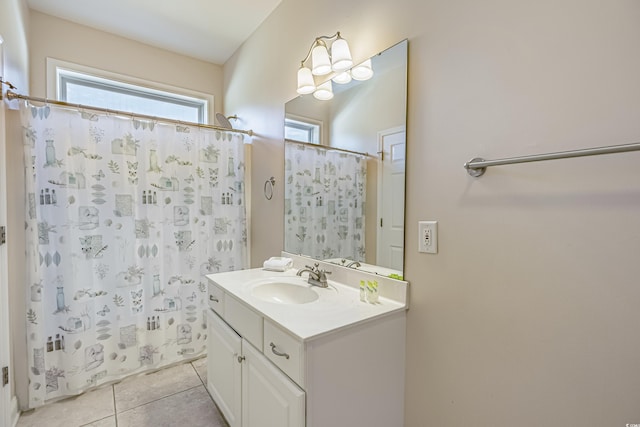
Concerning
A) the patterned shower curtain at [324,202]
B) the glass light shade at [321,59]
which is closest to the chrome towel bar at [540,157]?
the patterned shower curtain at [324,202]

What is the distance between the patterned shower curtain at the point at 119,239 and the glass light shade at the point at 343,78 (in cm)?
115

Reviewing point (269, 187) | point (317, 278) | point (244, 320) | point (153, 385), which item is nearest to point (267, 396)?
point (244, 320)

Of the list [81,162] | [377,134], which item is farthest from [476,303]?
[81,162]

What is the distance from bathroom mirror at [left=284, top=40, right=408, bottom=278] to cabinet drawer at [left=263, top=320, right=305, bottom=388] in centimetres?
55

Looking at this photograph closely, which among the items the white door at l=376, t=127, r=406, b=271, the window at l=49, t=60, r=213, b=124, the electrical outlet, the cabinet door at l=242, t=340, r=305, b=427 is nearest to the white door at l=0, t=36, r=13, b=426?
the window at l=49, t=60, r=213, b=124

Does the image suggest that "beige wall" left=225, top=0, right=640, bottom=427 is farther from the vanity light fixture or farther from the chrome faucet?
the chrome faucet

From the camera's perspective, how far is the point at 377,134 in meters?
1.41

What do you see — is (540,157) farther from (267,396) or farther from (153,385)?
(153,385)

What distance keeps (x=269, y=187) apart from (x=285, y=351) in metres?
1.40

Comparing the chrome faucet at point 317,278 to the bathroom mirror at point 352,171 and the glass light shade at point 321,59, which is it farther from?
the glass light shade at point 321,59

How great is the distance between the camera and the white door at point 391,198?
1290 millimetres

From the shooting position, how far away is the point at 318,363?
3.30ft

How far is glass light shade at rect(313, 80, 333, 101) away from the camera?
168cm

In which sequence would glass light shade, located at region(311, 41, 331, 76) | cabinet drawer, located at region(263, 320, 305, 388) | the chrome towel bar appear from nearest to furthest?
1. the chrome towel bar
2. cabinet drawer, located at region(263, 320, 305, 388)
3. glass light shade, located at region(311, 41, 331, 76)
